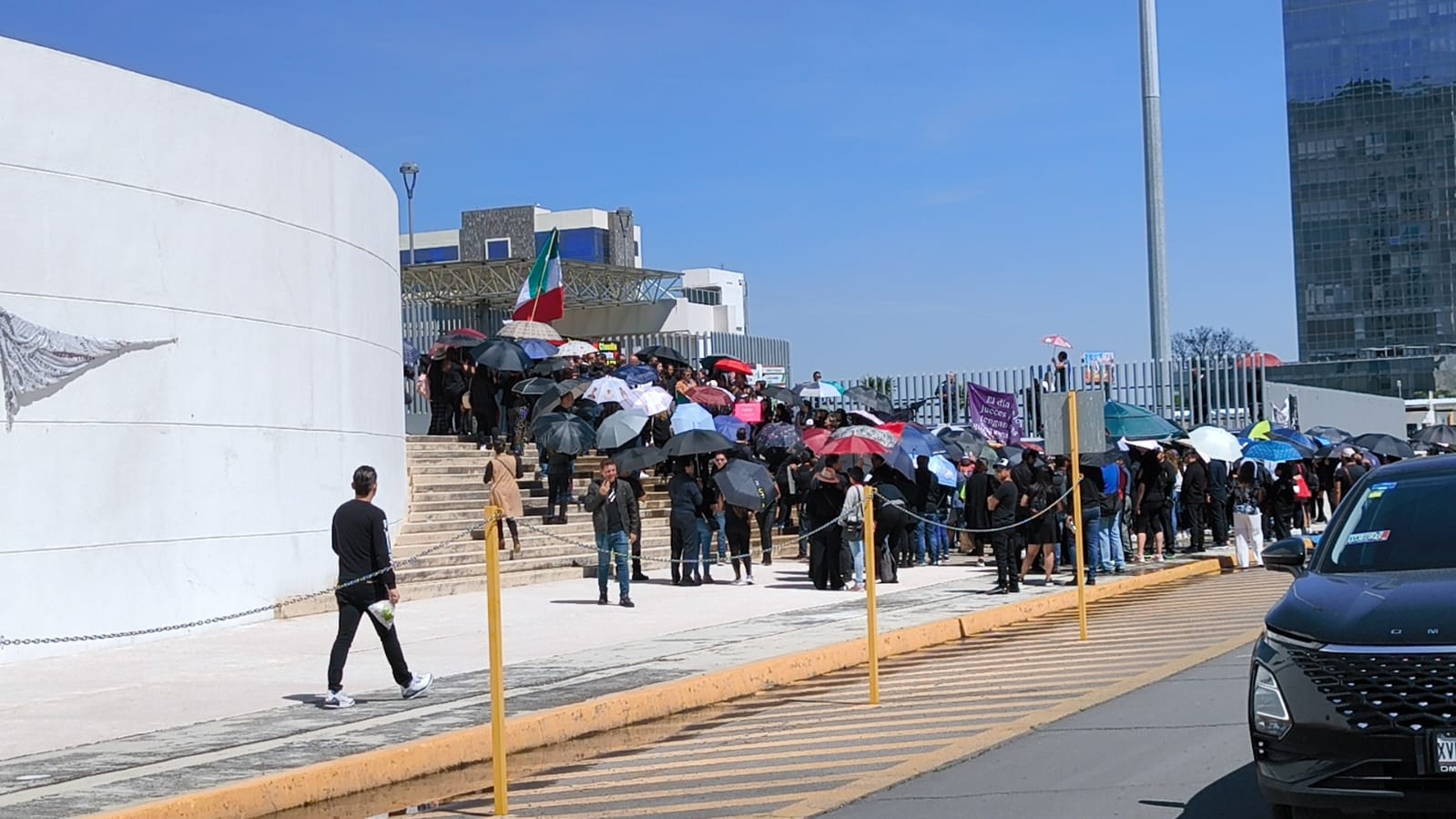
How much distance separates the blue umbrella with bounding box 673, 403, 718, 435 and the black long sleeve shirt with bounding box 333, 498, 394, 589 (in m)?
14.7

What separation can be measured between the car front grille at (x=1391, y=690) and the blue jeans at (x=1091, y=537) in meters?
16.0

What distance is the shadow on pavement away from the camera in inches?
291

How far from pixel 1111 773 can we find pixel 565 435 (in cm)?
1630

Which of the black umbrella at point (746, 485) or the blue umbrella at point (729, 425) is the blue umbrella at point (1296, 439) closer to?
the blue umbrella at point (729, 425)

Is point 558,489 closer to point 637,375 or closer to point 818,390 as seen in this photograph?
point 637,375

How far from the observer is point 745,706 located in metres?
12.7

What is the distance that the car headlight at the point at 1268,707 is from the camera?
638cm

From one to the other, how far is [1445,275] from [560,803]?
156m

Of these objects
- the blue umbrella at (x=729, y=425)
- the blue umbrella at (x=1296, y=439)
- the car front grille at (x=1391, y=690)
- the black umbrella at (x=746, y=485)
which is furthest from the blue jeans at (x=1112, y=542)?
the car front grille at (x=1391, y=690)

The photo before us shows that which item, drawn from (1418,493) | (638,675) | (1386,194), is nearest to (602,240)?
(638,675)

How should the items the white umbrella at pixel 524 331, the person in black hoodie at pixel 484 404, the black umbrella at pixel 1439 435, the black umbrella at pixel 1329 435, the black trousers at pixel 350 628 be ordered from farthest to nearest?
1. the black umbrella at pixel 1439 435
2. the black umbrella at pixel 1329 435
3. the white umbrella at pixel 524 331
4. the person in black hoodie at pixel 484 404
5. the black trousers at pixel 350 628

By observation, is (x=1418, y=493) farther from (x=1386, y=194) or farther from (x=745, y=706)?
(x=1386, y=194)

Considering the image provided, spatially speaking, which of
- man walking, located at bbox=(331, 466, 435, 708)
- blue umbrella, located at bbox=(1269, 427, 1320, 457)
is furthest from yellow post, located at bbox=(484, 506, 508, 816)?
blue umbrella, located at bbox=(1269, 427, 1320, 457)

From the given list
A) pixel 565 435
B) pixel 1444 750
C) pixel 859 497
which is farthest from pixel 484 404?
pixel 1444 750
